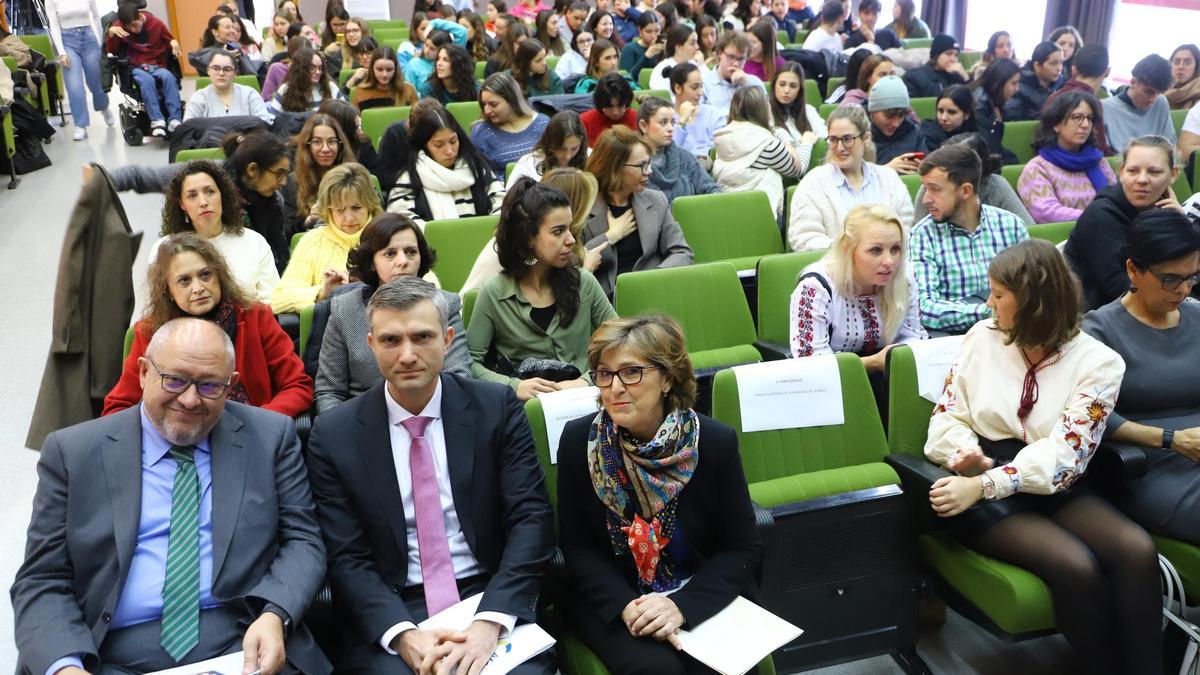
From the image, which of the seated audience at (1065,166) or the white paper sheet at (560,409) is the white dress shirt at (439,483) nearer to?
the white paper sheet at (560,409)

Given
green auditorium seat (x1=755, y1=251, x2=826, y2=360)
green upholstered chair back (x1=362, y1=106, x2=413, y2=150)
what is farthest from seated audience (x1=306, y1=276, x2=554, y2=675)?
green upholstered chair back (x1=362, y1=106, x2=413, y2=150)

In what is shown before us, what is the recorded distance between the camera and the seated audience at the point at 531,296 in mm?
3152

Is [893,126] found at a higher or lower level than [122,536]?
higher

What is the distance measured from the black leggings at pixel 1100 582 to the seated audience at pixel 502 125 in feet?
12.1

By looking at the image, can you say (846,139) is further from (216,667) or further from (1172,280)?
(216,667)

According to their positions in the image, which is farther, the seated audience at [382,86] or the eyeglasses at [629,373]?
the seated audience at [382,86]

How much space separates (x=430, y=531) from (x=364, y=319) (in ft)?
3.03

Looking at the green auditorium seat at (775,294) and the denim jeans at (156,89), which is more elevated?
the denim jeans at (156,89)

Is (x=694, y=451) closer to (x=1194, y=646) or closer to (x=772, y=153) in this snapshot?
(x=1194, y=646)

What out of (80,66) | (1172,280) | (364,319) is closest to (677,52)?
(364,319)

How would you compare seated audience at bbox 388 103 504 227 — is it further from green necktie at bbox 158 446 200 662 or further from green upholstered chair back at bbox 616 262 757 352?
green necktie at bbox 158 446 200 662

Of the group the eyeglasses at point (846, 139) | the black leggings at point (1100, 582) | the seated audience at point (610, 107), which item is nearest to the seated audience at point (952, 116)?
the eyeglasses at point (846, 139)

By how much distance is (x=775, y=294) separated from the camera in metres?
3.68

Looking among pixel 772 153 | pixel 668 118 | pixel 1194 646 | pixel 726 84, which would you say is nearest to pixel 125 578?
pixel 1194 646
